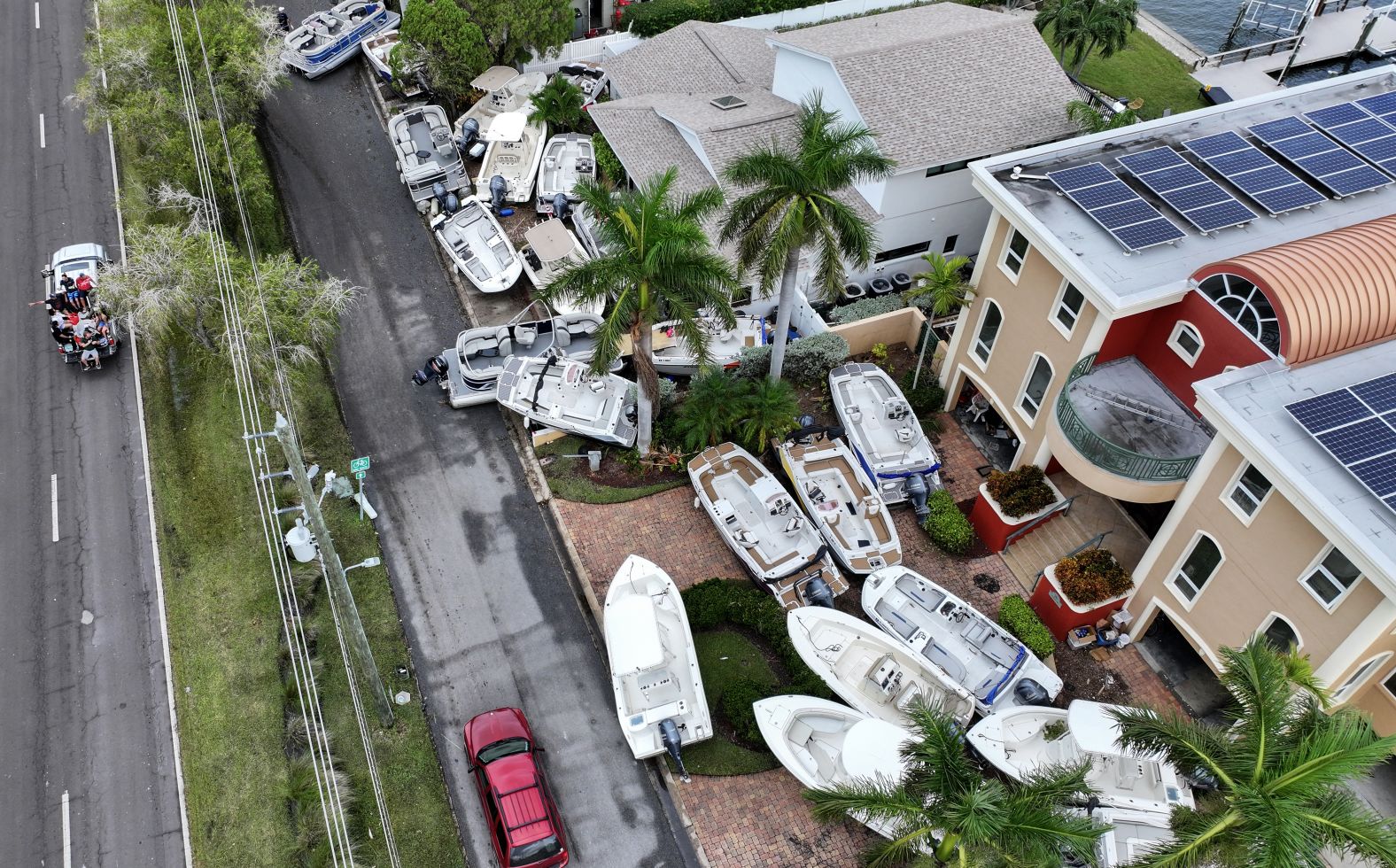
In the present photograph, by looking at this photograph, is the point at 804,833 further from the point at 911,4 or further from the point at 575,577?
the point at 911,4

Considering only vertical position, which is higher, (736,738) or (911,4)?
(911,4)

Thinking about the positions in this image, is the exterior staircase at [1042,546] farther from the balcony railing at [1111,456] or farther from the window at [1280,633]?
the window at [1280,633]

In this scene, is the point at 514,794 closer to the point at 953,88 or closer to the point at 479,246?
the point at 479,246

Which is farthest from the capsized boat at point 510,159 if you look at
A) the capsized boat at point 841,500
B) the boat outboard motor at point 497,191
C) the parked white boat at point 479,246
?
the capsized boat at point 841,500

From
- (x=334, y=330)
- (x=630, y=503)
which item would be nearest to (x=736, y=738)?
(x=630, y=503)

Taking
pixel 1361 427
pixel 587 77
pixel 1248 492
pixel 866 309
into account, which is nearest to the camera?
pixel 1361 427

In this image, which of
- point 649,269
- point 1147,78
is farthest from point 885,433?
point 1147,78
